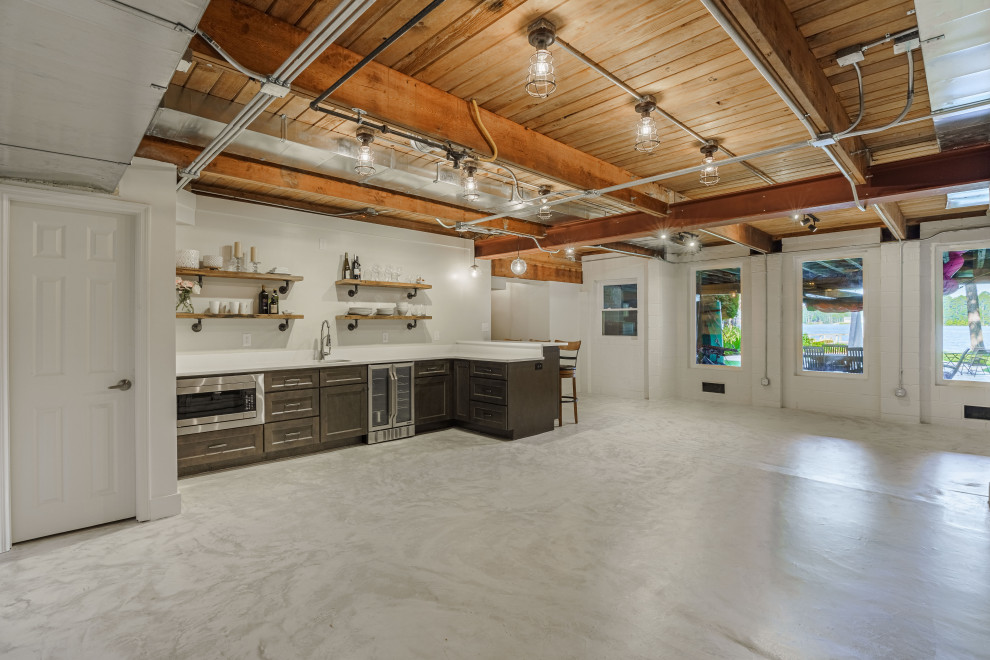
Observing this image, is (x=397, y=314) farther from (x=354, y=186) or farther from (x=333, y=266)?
(x=354, y=186)

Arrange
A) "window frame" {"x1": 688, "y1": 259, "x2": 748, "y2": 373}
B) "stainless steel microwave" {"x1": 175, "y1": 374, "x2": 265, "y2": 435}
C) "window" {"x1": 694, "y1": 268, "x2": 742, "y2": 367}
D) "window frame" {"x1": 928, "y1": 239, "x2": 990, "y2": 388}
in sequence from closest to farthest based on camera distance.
→ "stainless steel microwave" {"x1": 175, "y1": 374, "x2": 265, "y2": 435}, "window frame" {"x1": 928, "y1": 239, "x2": 990, "y2": 388}, "window frame" {"x1": 688, "y1": 259, "x2": 748, "y2": 373}, "window" {"x1": 694, "y1": 268, "x2": 742, "y2": 367}

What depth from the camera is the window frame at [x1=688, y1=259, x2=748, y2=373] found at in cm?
792

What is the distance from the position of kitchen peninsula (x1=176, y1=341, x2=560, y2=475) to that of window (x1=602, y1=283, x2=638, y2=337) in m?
3.27

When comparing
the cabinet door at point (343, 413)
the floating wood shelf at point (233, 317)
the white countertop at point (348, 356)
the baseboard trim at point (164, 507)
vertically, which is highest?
the floating wood shelf at point (233, 317)

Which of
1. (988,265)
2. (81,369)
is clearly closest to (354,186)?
(81,369)

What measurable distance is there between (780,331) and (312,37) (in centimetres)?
783

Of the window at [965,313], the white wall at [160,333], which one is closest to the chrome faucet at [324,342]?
the white wall at [160,333]

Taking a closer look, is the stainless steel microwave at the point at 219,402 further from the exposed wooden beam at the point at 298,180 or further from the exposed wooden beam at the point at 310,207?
the exposed wooden beam at the point at 310,207

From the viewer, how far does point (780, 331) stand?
7.54 m

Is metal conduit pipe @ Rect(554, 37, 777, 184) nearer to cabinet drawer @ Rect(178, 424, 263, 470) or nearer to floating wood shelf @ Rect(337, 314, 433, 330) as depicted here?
floating wood shelf @ Rect(337, 314, 433, 330)

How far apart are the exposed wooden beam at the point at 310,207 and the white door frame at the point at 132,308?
1.70 m

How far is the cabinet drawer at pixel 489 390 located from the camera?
5.29 meters

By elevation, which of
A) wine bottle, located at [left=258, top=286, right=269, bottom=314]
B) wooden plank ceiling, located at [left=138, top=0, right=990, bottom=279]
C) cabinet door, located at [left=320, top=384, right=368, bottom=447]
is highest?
wooden plank ceiling, located at [left=138, top=0, right=990, bottom=279]

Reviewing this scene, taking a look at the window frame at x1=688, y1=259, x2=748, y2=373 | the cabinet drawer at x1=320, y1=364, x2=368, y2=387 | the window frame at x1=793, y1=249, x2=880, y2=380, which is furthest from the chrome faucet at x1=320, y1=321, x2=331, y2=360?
the window frame at x1=793, y1=249, x2=880, y2=380
